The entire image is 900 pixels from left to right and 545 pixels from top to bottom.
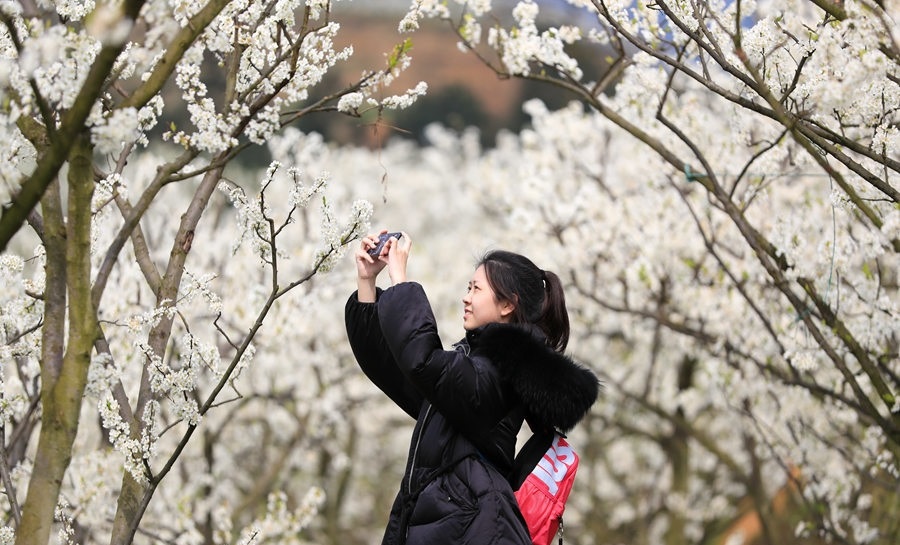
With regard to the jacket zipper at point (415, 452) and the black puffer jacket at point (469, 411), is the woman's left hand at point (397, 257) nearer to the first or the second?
the black puffer jacket at point (469, 411)

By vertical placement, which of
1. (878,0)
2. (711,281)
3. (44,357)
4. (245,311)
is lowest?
(44,357)

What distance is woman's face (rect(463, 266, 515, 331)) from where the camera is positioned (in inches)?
116

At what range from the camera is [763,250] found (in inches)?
155

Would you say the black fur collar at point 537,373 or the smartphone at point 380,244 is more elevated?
the smartphone at point 380,244

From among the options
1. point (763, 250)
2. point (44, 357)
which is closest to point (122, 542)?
point (44, 357)

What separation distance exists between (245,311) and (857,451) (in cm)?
446

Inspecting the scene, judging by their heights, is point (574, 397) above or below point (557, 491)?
above

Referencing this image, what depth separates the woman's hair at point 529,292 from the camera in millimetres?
2961

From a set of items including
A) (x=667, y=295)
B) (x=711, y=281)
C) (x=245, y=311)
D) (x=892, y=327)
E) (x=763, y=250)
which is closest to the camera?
(x=763, y=250)

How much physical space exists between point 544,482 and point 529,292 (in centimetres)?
55

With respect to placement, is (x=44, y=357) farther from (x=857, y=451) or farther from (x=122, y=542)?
(x=857, y=451)

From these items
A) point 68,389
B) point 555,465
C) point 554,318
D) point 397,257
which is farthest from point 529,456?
point 68,389

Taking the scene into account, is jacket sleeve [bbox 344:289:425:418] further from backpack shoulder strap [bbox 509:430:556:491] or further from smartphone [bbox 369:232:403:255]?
backpack shoulder strap [bbox 509:430:556:491]

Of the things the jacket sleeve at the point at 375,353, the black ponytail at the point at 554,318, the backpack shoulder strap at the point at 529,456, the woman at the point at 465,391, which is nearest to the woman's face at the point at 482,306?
the woman at the point at 465,391
